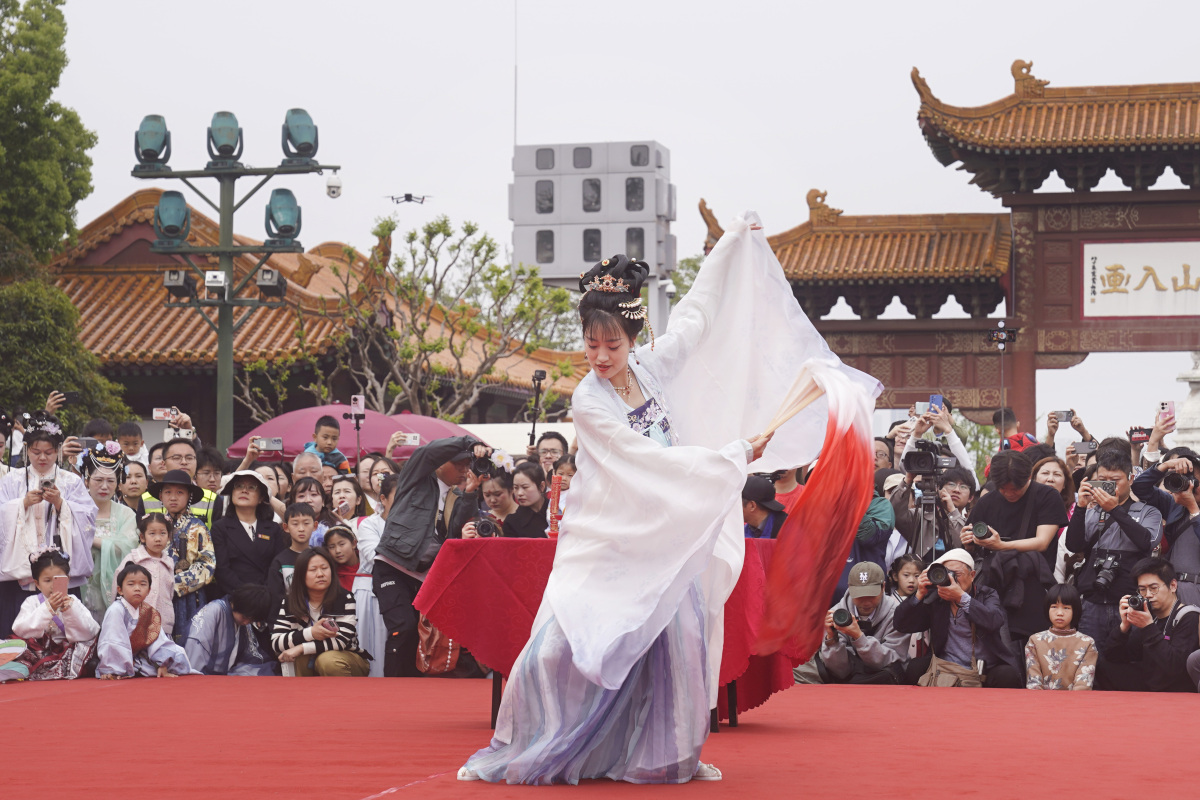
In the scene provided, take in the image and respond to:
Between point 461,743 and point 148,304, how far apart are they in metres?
13.6

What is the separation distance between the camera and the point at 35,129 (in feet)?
51.5

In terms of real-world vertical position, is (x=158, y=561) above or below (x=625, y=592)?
below

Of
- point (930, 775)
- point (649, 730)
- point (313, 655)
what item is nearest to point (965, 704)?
point (930, 775)

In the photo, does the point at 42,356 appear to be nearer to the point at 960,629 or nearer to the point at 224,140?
the point at 224,140

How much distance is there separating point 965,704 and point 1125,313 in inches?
442

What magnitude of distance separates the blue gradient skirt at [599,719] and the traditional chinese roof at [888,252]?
12.6m

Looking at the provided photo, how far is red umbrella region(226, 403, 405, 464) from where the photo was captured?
11.8m

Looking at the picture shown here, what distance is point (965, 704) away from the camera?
5.71 metres

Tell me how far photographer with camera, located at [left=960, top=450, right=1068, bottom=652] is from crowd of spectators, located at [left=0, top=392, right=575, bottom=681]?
1.90 metres

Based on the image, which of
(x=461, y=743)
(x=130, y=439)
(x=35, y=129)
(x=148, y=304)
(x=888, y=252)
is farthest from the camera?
(x=148, y=304)

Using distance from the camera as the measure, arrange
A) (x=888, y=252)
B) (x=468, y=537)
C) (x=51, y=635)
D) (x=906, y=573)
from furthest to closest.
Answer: (x=888, y=252) → (x=906, y=573) → (x=51, y=635) → (x=468, y=537)

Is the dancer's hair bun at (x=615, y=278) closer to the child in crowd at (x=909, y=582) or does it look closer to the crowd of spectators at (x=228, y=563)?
the crowd of spectators at (x=228, y=563)

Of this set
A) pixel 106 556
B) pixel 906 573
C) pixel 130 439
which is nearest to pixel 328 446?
pixel 130 439

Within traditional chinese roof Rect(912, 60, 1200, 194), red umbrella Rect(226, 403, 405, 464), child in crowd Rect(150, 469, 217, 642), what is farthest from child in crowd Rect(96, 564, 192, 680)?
traditional chinese roof Rect(912, 60, 1200, 194)
